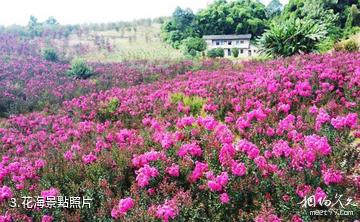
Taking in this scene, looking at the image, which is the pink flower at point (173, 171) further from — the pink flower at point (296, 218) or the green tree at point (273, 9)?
the green tree at point (273, 9)

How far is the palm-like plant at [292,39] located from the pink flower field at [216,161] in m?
7.81

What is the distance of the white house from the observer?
50.0m

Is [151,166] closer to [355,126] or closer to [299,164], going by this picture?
[299,164]

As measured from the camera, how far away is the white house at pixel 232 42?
5002 centimetres

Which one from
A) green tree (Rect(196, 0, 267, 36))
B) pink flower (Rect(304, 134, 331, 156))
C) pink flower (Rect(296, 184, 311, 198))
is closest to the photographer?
pink flower (Rect(296, 184, 311, 198))

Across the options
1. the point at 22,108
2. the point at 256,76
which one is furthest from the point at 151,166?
the point at 22,108

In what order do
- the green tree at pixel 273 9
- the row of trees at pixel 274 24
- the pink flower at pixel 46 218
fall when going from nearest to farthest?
the pink flower at pixel 46 218, the row of trees at pixel 274 24, the green tree at pixel 273 9

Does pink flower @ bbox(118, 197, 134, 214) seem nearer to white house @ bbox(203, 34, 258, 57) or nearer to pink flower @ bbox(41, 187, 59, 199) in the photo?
pink flower @ bbox(41, 187, 59, 199)

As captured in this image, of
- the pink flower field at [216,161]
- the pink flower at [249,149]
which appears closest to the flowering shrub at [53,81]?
the pink flower field at [216,161]

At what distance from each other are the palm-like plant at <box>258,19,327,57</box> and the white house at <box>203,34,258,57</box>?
31612 millimetres

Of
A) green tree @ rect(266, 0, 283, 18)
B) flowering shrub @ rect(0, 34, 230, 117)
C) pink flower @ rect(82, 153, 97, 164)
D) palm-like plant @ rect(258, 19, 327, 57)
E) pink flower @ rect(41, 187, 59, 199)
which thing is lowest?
flowering shrub @ rect(0, 34, 230, 117)

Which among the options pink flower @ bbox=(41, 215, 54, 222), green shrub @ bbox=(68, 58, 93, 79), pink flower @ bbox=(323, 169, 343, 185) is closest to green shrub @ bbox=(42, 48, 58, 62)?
green shrub @ bbox=(68, 58, 93, 79)

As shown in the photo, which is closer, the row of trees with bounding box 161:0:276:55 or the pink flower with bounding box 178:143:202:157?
the pink flower with bounding box 178:143:202:157

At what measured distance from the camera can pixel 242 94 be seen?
30.4 ft
